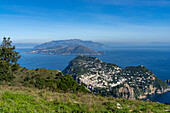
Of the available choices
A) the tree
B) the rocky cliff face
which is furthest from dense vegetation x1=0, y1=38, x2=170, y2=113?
the rocky cliff face

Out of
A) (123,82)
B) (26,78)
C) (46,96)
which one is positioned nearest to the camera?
(46,96)

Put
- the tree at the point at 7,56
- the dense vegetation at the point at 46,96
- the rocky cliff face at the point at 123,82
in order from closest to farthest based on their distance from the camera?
1. the dense vegetation at the point at 46,96
2. the tree at the point at 7,56
3. the rocky cliff face at the point at 123,82

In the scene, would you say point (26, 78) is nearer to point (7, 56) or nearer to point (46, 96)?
point (7, 56)

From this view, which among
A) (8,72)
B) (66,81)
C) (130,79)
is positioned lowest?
(130,79)

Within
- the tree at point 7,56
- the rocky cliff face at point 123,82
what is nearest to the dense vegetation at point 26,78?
the tree at point 7,56

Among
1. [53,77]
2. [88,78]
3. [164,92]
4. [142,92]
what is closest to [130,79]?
[142,92]

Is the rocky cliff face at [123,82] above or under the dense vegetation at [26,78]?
under

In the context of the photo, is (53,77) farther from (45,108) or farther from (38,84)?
(45,108)

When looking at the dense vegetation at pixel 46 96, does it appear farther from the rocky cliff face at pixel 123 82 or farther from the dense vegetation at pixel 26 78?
the rocky cliff face at pixel 123 82

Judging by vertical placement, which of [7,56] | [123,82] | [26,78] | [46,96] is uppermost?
[7,56]

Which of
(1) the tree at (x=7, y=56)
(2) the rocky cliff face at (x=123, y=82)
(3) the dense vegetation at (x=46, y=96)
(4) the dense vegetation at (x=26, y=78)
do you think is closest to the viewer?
(3) the dense vegetation at (x=46, y=96)

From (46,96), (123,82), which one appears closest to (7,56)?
(46,96)
